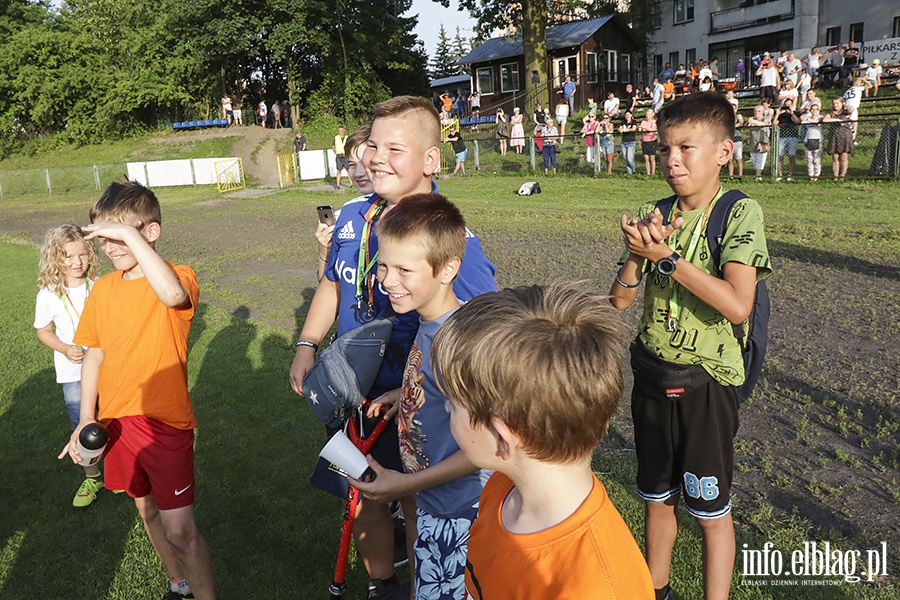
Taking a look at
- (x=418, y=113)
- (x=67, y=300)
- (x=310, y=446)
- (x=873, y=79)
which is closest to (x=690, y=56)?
(x=873, y=79)

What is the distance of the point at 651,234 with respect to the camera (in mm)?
2639

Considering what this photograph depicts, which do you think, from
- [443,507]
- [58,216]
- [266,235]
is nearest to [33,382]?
[443,507]

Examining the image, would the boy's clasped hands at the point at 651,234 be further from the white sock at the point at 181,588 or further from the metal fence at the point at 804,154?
the metal fence at the point at 804,154

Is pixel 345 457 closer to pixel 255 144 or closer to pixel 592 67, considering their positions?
pixel 255 144

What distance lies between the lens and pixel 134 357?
3.29 m

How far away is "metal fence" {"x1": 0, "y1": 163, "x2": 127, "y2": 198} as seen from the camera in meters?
32.5

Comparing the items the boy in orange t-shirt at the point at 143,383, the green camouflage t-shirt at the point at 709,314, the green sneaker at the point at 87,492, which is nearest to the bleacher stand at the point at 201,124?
the green sneaker at the point at 87,492

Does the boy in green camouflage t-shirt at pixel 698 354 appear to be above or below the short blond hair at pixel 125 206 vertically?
below

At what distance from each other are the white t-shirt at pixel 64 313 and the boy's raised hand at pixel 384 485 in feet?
11.1

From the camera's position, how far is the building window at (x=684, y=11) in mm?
45594

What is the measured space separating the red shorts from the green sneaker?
163cm

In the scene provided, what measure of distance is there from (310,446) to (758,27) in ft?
148

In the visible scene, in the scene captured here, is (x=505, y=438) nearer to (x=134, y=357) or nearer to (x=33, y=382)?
(x=134, y=357)

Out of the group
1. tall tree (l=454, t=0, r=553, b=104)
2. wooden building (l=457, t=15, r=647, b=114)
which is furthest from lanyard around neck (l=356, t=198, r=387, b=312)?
wooden building (l=457, t=15, r=647, b=114)
